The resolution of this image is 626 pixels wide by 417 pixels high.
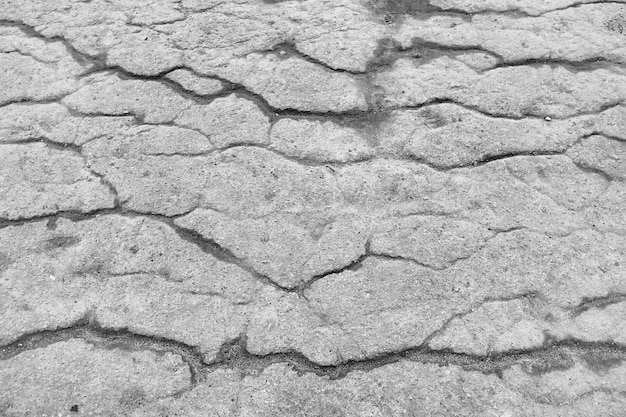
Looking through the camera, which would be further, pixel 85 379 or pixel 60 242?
pixel 60 242

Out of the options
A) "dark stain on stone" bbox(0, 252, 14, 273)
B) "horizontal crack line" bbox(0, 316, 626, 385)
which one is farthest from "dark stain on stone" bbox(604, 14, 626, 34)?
"dark stain on stone" bbox(0, 252, 14, 273)

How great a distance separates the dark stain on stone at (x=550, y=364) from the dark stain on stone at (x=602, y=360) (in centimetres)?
4

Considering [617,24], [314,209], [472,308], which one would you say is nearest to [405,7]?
[617,24]

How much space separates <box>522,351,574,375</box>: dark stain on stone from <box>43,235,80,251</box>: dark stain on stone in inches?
49.1

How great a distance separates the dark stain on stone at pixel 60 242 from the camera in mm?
1834

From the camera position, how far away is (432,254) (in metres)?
1.78

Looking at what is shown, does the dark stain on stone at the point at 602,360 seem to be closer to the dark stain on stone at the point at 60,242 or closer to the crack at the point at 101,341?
the crack at the point at 101,341

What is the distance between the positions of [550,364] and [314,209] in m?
0.76

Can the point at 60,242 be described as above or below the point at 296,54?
below

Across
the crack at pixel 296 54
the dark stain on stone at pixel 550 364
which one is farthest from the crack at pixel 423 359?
the crack at pixel 296 54

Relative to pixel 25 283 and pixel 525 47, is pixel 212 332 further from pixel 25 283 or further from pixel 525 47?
pixel 525 47

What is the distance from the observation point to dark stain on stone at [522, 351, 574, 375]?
155cm

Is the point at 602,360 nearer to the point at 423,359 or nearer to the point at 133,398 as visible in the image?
the point at 423,359

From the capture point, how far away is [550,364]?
156cm
